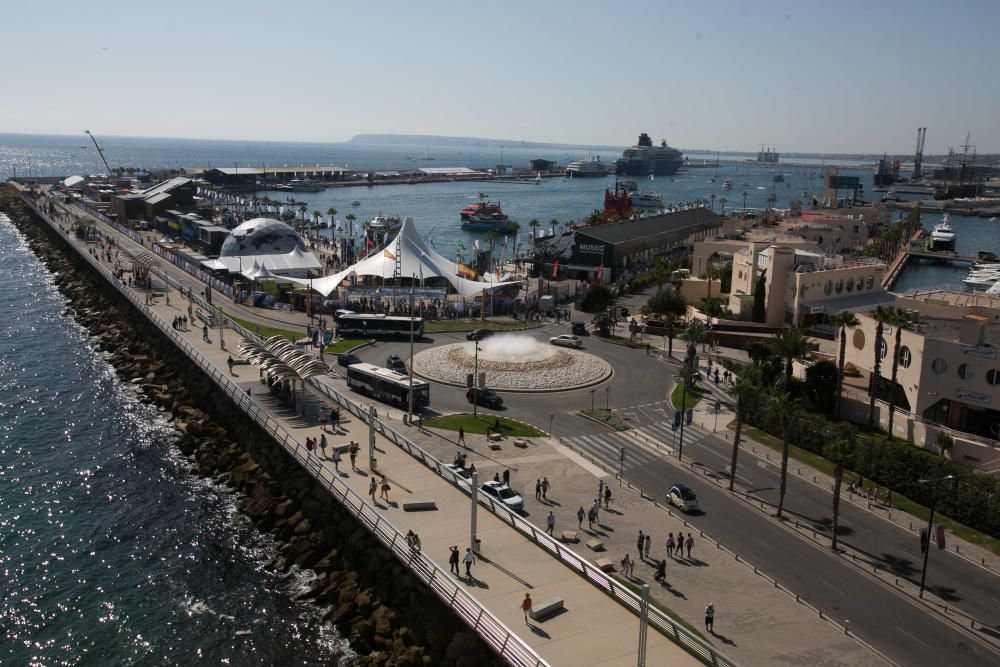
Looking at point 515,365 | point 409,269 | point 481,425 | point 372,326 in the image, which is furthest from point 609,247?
point 481,425

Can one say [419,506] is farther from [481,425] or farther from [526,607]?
[481,425]

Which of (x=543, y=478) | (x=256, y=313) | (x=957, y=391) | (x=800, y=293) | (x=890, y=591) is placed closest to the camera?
(x=890, y=591)

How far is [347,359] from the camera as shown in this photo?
63.4 meters

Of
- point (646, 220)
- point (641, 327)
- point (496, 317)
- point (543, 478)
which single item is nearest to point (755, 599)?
point (543, 478)

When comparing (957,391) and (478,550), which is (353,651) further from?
Answer: (957,391)

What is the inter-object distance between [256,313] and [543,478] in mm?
46960

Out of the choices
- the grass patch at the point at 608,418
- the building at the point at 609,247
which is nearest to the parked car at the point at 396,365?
the grass patch at the point at 608,418

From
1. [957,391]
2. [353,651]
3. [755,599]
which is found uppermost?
[957,391]

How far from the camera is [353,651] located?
107 ft

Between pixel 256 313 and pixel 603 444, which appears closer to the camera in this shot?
pixel 603 444

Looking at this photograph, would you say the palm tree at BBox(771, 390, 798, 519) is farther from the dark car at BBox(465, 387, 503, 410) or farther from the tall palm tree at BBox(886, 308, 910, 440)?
the dark car at BBox(465, 387, 503, 410)

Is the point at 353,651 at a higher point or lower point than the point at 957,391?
lower

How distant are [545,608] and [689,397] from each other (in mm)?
33835

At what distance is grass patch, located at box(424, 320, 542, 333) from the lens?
254 feet
